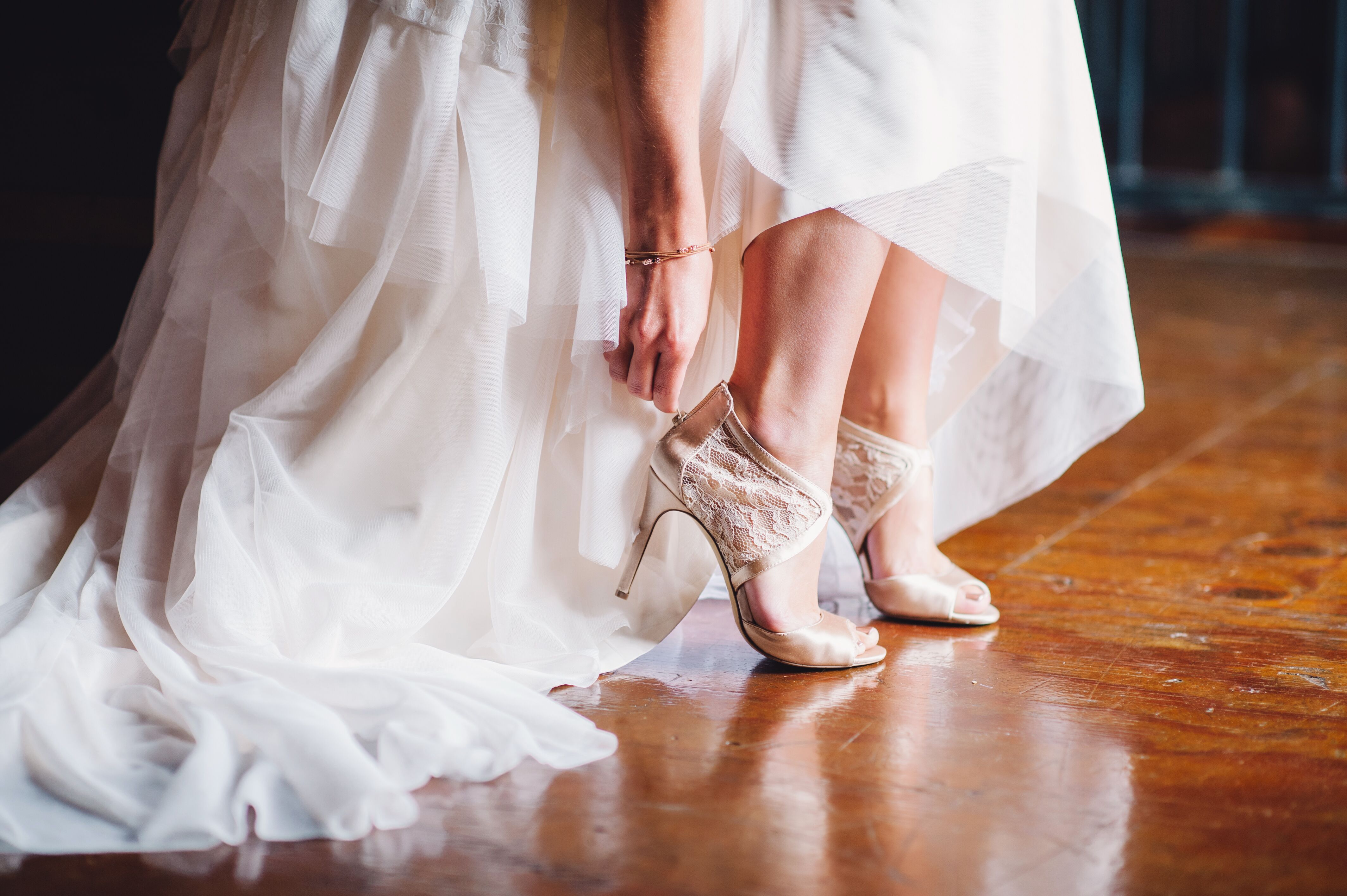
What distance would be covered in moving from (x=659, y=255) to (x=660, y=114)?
0.32ft

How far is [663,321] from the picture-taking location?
85 cm

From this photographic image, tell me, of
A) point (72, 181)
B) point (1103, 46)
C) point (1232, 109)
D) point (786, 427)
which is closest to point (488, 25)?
point (786, 427)

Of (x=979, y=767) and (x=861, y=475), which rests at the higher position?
(x=861, y=475)

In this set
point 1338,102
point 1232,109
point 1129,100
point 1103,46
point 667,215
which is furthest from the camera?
point 1103,46

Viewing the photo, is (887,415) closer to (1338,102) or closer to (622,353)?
(622,353)

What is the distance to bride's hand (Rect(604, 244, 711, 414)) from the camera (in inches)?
33.3

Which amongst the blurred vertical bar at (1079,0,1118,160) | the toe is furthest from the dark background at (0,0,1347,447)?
the blurred vertical bar at (1079,0,1118,160)

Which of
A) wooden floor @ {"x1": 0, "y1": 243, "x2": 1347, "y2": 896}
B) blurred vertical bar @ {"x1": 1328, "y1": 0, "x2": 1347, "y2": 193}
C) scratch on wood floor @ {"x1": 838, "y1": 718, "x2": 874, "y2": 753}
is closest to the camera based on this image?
wooden floor @ {"x1": 0, "y1": 243, "x2": 1347, "y2": 896}

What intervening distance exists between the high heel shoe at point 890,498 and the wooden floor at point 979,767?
0.02m

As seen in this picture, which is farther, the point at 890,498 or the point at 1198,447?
the point at 1198,447

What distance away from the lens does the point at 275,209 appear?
897 millimetres

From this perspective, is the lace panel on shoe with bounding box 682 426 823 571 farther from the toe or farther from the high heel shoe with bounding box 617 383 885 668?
the toe

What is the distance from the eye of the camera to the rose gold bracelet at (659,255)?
0.84 metres

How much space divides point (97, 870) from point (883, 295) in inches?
27.5
